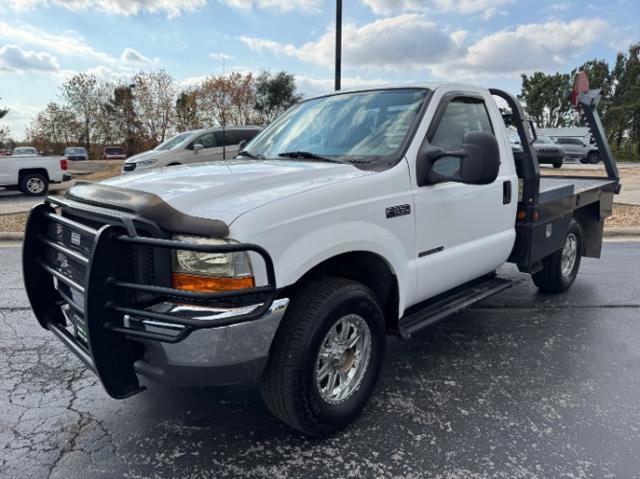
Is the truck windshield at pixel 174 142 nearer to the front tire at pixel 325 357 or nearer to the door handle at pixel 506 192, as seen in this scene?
the door handle at pixel 506 192

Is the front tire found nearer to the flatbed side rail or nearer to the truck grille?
the truck grille

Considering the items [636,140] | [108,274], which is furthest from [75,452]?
[636,140]

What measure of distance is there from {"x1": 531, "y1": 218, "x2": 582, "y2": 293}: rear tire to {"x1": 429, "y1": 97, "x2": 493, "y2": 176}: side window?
6.10ft

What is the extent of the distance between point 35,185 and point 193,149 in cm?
437

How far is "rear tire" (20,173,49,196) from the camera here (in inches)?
564

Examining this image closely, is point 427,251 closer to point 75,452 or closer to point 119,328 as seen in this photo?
point 119,328

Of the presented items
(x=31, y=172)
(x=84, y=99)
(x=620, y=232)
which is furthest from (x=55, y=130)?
(x=620, y=232)

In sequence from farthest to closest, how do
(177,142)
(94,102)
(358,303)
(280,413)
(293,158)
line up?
(94,102) < (177,142) < (293,158) < (358,303) < (280,413)

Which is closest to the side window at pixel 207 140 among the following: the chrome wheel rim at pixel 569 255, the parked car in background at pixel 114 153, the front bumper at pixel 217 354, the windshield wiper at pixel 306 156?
the chrome wheel rim at pixel 569 255

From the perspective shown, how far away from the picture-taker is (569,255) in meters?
5.62

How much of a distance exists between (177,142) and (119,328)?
13.9 meters

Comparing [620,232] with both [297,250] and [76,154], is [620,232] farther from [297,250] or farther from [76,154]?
[76,154]

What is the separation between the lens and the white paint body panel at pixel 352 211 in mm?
2463

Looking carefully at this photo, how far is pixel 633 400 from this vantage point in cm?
329
